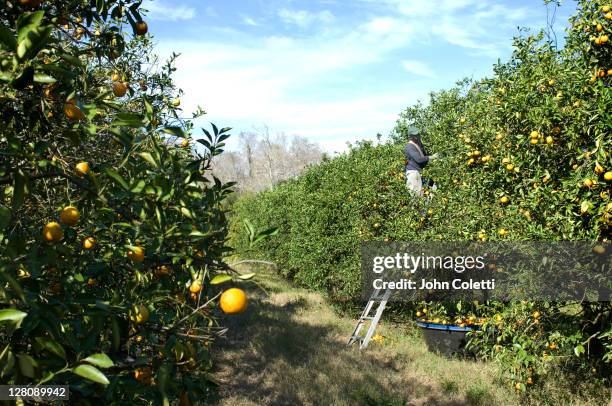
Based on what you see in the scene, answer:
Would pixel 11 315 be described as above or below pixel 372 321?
above

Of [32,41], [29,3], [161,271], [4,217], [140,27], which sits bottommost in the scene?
[161,271]

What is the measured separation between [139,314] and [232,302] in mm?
308

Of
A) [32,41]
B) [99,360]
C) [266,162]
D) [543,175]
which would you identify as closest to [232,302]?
[99,360]

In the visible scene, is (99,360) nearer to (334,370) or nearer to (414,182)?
(334,370)

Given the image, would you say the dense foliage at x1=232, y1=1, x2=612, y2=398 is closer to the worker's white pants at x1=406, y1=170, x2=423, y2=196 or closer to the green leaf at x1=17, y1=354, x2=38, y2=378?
the worker's white pants at x1=406, y1=170, x2=423, y2=196

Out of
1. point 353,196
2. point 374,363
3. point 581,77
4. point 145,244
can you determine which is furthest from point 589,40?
point 353,196

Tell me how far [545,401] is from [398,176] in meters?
3.74

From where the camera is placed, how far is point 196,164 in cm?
175

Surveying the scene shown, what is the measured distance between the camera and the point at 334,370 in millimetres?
5711

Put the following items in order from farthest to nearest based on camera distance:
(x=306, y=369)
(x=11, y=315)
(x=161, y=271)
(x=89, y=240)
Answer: (x=306, y=369)
(x=161, y=271)
(x=89, y=240)
(x=11, y=315)

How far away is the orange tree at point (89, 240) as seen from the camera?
4.00 ft

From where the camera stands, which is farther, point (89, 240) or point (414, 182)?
point (414, 182)

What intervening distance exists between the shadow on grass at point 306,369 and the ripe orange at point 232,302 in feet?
11.6

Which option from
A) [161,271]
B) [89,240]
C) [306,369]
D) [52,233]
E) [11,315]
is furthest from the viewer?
[306,369]
